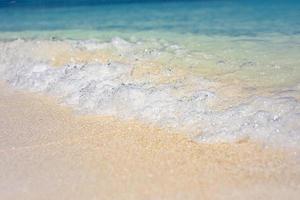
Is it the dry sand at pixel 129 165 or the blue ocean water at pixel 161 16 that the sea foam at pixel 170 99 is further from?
the blue ocean water at pixel 161 16

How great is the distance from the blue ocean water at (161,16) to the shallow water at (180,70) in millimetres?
51

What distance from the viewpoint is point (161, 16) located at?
49.5ft

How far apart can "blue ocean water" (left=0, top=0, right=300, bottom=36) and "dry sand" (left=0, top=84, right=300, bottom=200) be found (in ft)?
21.2

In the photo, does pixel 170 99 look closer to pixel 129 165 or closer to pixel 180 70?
pixel 180 70

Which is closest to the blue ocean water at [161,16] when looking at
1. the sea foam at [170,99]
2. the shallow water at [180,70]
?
the shallow water at [180,70]

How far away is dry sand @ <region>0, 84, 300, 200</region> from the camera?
4340 mm

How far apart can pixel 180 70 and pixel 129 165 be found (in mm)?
2956

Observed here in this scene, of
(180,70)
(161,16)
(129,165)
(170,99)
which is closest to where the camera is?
(129,165)

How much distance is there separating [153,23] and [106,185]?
9.43m

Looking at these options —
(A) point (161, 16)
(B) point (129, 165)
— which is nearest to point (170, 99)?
(B) point (129, 165)

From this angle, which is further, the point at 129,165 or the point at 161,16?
the point at 161,16

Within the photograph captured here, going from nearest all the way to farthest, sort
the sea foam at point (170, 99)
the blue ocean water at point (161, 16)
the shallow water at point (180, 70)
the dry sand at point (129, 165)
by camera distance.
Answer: the dry sand at point (129, 165) < the sea foam at point (170, 99) < the shallow water at point (180, 70) < the blue ocean water at point (161, 16)

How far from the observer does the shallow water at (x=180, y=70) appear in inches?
221

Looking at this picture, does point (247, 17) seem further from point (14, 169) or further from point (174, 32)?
point (14, 169)
